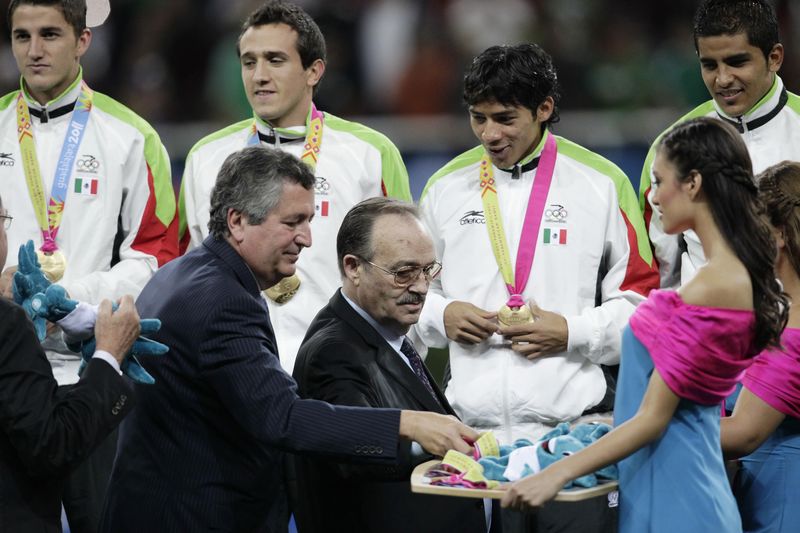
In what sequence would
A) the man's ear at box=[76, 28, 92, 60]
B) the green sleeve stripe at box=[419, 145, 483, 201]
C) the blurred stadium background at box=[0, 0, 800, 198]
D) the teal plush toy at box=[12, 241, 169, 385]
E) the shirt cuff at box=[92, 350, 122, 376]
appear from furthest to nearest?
the blurred stadium background at box=[0, 0, 800, 198] < the man's ear at box=[76, 28, 92, 60] < the green sleeve stripe at box=[419, 145, 483, 201] < the teal plush toy at box=[12, 241, 169, 385] < the shirt cuff at box=[92, 350, 122, 376]

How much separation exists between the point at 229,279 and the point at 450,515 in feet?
3.18

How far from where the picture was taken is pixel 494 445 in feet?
12.2

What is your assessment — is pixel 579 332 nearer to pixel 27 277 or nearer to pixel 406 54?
pixel 27 277

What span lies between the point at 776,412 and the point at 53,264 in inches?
108

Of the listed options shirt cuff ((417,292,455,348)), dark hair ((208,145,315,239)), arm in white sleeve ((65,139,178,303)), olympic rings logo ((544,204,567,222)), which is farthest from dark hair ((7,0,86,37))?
olympic rings logo ((544,204,567,222))

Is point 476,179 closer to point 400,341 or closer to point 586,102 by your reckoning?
point 400,341

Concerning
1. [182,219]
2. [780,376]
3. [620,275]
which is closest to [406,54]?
[182,219]

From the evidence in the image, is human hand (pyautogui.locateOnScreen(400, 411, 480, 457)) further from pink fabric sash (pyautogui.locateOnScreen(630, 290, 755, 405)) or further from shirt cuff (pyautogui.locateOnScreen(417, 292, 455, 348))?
shirt cuff (pyautogui.locateOnScreen(417, 292, 455, 348))

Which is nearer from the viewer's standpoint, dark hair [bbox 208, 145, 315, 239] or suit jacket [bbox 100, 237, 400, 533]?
suit jacket [bbox 100, 237, 400, 533]

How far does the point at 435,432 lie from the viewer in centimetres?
372

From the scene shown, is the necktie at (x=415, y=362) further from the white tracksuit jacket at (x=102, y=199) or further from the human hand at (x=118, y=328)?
the white tracksuit jacket at (x=102, y=199)

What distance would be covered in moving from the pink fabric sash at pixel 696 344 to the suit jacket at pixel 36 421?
1.44 metres

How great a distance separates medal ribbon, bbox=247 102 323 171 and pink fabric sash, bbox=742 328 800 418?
211 cm

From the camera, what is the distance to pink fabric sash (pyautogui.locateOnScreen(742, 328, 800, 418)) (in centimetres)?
395
